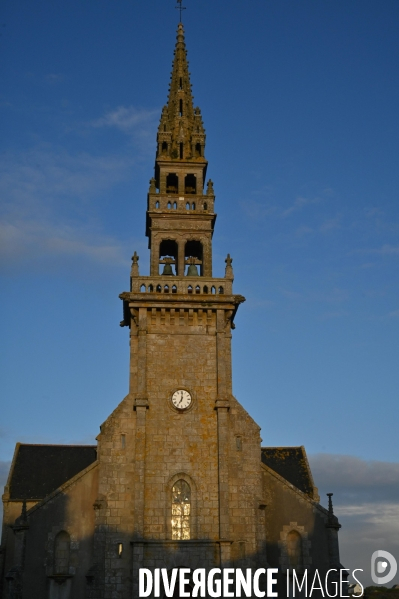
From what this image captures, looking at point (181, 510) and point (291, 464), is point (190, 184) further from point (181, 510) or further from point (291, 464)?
point (291, 464)

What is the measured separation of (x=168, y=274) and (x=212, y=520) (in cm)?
1207

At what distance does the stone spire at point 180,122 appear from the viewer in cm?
3791

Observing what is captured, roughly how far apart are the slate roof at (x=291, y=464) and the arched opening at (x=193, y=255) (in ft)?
42.8

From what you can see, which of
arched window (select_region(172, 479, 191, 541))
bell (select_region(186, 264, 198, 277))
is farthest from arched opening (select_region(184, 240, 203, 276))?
arched window (select_region(172, 479, 191, 541))

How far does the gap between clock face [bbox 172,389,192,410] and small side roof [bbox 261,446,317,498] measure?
1153cm

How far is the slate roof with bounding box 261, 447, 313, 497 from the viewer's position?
4078 centimetres

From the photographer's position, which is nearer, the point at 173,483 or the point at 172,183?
the point at 173,483

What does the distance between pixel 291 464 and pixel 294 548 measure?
11452mm

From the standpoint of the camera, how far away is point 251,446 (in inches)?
1251

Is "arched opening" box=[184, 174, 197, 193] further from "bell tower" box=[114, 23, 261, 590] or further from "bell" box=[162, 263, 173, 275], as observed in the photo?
"bell" box=[162, 263, 173, 275]

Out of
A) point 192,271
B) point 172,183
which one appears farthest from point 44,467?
point 172,183

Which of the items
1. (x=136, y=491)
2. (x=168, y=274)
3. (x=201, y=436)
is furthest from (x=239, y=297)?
(x=136, y=491)

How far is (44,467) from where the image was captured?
4128 centimetres

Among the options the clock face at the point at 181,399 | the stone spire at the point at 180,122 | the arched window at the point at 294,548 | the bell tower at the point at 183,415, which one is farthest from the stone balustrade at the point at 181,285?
the arched window at the point at 294,548
